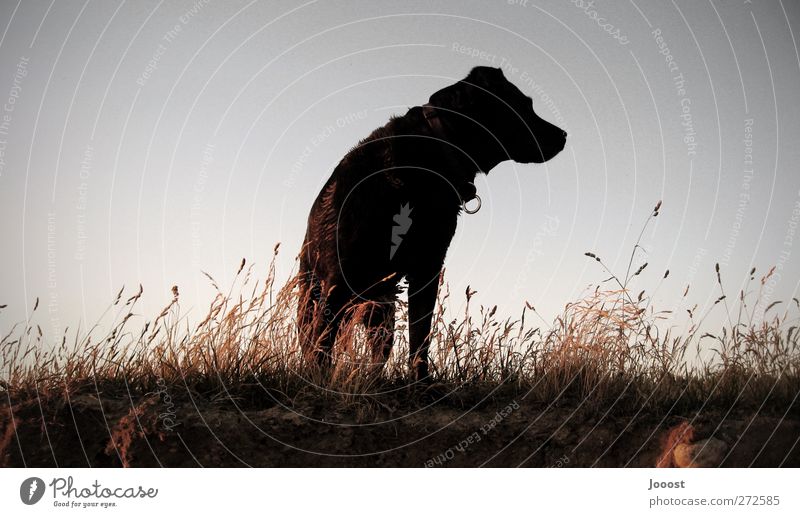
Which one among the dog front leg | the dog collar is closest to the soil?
the dog front leg

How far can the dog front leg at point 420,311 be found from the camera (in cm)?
408

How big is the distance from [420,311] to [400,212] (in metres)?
0.60

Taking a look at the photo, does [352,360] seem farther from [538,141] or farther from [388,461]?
[538,141]

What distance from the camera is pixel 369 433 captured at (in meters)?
3.67

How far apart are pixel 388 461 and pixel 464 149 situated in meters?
1.90

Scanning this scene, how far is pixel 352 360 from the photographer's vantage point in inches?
154

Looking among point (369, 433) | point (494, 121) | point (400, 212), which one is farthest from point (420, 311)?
point (494, 121)

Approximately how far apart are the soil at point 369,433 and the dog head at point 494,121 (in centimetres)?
152

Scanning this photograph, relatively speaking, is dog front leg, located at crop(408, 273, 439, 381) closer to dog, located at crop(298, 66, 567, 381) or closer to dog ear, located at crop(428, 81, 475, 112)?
dog, located at crop(298, 66, 567, 381)

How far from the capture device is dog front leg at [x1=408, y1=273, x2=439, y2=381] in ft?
13.4

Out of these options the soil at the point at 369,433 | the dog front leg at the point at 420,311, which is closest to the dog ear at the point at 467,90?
the dog front leg at the point at 420,311

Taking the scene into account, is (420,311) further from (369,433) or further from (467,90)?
(467,90)

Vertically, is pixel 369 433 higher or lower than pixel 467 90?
lower
